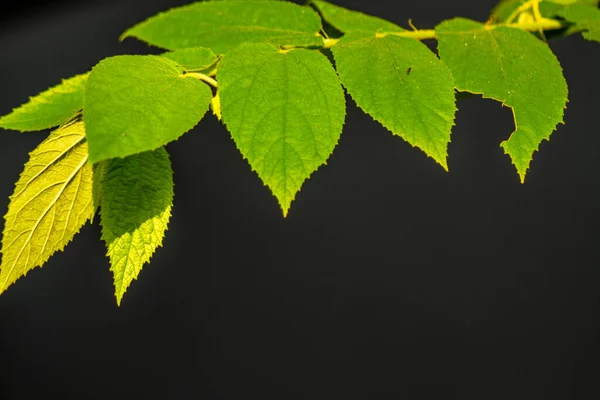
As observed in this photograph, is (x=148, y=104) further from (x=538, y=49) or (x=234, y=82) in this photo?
(x=538, y=49)

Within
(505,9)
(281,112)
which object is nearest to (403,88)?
(281,112)

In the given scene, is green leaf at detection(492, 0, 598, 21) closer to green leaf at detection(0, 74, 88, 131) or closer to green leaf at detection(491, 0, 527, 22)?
green leaf at detection(491, 0, 527, 22)

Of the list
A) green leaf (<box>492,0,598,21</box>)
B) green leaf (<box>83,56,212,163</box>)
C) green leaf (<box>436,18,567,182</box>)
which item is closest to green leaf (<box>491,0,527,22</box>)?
green leaf (<box>492,0,598,21</box>)

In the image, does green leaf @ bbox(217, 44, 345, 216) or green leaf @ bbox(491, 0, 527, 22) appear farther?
green leaf @ bbox(491, 0, 527, 22)

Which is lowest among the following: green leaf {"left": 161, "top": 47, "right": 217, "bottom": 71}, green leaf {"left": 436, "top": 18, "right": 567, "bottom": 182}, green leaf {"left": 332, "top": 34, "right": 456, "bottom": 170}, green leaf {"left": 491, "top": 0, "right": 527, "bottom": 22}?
green leaf {"left": 491, "top": 0, "right": 527, "bottom": 22}

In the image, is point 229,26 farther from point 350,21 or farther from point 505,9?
point 505,9

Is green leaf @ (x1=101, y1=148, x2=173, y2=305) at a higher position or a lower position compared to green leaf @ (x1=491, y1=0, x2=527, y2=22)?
higher

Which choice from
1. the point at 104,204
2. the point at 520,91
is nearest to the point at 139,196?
the point at 104,204

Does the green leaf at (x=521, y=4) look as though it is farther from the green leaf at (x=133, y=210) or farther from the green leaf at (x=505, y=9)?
the green leaf at (x=133, y=210)
